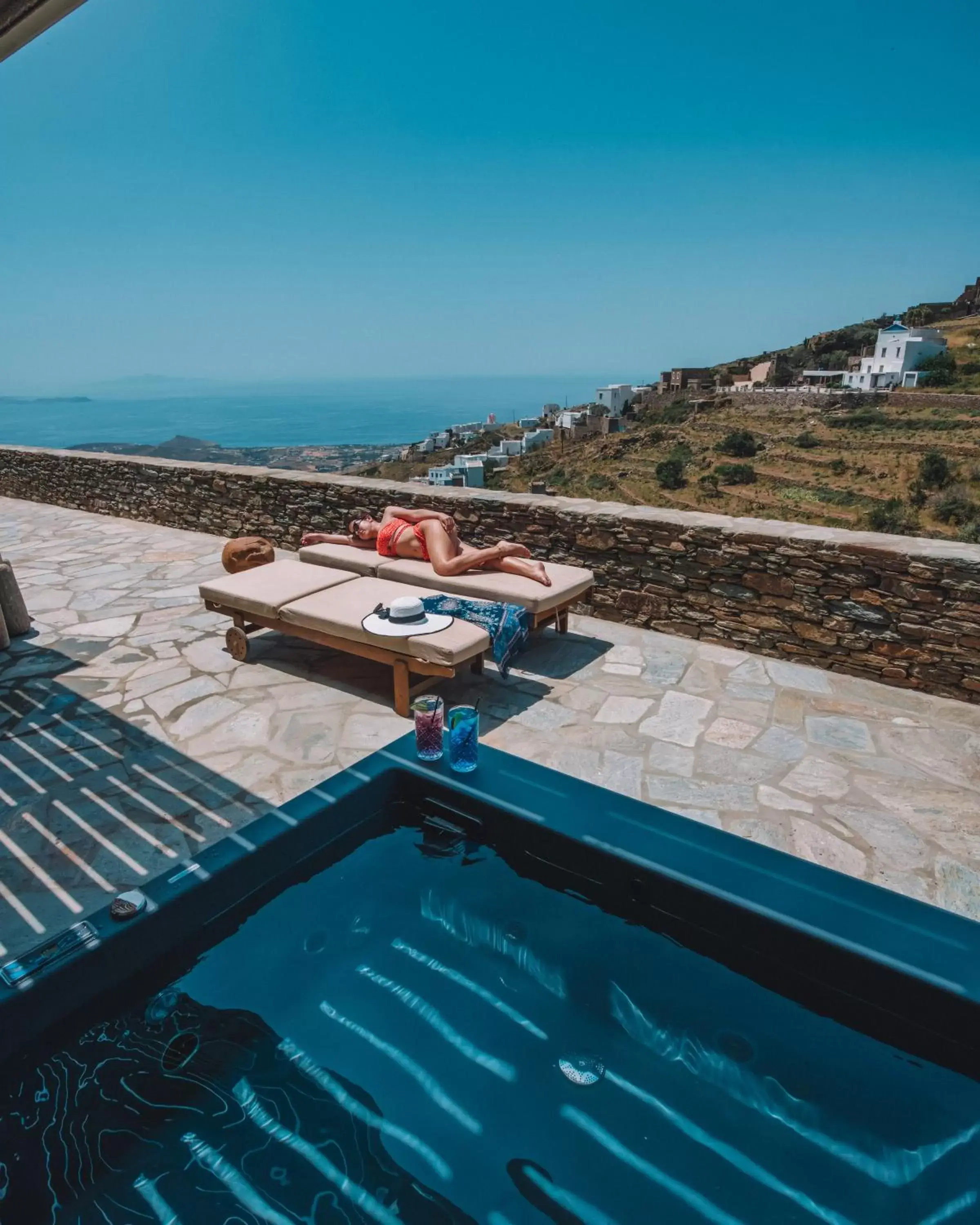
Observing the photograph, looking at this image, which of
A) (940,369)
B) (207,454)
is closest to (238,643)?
(207,454)

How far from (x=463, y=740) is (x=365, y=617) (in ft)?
5.11

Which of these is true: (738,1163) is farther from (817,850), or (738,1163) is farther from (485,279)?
(485,279)

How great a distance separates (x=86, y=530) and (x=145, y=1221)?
27.7ft

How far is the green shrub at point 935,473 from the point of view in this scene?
27219 mm

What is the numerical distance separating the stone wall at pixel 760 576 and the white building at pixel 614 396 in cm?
5562

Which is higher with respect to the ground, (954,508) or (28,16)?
(28,16)

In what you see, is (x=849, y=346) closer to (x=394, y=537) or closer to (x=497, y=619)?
(x=394, y=537)

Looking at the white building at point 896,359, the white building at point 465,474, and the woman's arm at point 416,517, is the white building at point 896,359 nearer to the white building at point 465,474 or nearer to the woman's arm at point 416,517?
the white building at point 465,474

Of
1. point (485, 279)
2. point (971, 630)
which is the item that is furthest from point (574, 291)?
point (971, 630)

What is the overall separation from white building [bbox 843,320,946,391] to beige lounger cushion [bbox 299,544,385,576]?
4823 centimetres

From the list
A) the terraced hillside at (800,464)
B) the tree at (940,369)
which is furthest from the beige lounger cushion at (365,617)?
the tree at (940,369)

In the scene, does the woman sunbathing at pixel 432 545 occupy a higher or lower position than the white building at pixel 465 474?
higher

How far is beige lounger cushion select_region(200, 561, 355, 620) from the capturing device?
4195 mm

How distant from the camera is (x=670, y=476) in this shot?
29438 mm
